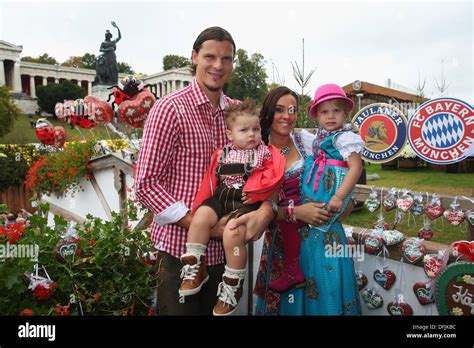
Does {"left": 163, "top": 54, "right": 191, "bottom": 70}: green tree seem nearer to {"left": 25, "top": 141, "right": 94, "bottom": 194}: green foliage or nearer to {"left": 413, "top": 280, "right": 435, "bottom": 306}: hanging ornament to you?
{"left": 25, "top": 141, "right": 94, "bottom": 194}: green foliage

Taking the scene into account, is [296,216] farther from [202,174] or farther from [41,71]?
[41,71]

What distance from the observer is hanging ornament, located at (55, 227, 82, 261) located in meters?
1.97

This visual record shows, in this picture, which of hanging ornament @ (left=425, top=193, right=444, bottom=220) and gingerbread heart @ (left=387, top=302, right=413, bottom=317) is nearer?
gingerbread heart @ (left=387, top=302, right=413, bottom=317)

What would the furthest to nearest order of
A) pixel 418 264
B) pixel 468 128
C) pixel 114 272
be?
1. pixel 468 128
2. pixel 418 264
3. pixel 114 272

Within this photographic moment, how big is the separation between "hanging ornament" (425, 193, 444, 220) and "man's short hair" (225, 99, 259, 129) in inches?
54.7

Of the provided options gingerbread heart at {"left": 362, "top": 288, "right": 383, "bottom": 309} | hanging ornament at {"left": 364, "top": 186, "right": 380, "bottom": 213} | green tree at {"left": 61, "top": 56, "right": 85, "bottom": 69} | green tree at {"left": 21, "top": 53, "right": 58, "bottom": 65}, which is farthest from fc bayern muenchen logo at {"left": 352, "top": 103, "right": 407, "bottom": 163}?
green tree at {"left": 21, "top": 53, "right": 58, "bottom": 65}

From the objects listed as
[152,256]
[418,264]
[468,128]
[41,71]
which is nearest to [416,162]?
[468,128]

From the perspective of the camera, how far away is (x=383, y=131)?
337 centimetres

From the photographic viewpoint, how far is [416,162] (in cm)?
1120

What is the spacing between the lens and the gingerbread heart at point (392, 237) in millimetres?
2354

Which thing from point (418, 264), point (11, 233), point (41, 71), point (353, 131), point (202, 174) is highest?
point (41, 71)

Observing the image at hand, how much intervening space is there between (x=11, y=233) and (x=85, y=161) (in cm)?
416
